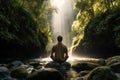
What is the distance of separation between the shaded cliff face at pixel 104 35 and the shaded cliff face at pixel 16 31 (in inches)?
271

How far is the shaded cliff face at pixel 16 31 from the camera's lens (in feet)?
91.5

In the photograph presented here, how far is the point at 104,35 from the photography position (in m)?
35.4

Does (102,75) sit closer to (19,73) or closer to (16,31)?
(19,73)

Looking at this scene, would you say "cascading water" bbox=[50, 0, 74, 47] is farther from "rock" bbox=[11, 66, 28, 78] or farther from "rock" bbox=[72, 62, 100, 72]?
"rock" bbox=[11, 66, 28, 78]

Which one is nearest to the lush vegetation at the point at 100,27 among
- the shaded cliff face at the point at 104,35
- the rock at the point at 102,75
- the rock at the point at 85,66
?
the shaded cliff face at the point at 104,35

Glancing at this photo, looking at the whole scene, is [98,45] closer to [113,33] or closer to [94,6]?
[113,33]

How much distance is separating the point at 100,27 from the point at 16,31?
995 centimetres

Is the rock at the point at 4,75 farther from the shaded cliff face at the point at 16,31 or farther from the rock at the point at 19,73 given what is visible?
the shaded cliff face at the point at 16,31

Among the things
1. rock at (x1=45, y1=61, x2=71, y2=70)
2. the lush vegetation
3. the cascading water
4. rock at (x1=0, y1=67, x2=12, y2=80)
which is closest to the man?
rock at (x1=45, y1=61, x2=71, y2=70)

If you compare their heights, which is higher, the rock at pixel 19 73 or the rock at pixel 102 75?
the rock at pixel 19 73

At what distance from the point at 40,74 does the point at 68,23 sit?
8921cm

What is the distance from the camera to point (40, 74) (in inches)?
437

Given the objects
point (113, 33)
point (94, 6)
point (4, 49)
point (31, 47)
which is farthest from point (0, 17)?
point (94, 6)

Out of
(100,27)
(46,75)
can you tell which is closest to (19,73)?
(46,75)
